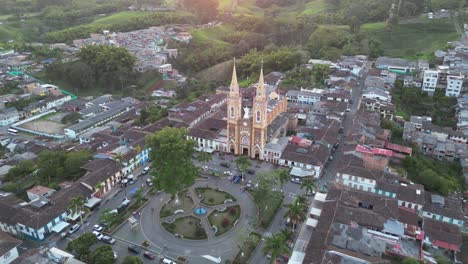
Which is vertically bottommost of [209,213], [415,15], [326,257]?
[209,213]

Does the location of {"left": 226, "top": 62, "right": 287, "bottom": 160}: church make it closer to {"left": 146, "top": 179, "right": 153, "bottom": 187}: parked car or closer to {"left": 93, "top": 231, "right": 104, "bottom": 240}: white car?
{"left": 146, "top": 179, "right": 153, "bottom": 187}: parked car

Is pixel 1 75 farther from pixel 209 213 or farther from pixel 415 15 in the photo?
pixel 415 15

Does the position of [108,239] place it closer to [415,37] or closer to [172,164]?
[172,164]

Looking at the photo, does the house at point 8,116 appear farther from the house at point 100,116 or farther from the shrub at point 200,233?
the shrub at point 200,233

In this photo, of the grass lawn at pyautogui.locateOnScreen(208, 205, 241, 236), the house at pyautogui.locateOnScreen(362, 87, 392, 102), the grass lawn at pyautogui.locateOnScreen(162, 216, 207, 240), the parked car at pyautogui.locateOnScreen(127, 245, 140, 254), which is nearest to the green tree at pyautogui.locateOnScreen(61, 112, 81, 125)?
the grass lawn at pyautogui.locateOnScreen(162, 216, 207, 240)

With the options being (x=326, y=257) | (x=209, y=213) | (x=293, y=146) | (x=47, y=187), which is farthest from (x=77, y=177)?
(x=326, y=257)

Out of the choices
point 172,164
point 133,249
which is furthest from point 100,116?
point 133,249

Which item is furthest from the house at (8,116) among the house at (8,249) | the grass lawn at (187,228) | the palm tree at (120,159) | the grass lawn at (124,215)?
the grass lawn at (187,228)
